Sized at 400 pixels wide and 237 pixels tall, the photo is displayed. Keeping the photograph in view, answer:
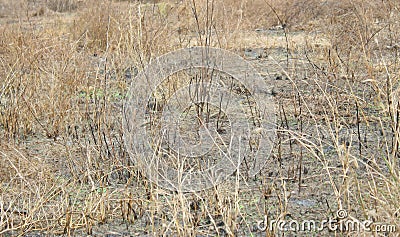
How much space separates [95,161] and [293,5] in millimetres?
6898

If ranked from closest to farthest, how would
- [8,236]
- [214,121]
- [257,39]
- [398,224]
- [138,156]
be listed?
[398,224] < [8,236] < [138,156] < [214,121] < [257,39]

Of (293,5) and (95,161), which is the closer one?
(95,161)

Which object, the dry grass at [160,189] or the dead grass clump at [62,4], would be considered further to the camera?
the dead grass clump at [62,4]

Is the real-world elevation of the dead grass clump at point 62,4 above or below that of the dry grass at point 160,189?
above

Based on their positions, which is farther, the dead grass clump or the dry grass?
the dead grass clump

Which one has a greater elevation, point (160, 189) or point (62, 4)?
point (62, 4)

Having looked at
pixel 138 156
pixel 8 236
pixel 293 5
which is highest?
pixel 293 5

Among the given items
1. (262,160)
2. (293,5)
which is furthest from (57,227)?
(293,5)

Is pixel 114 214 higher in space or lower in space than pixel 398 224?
lower

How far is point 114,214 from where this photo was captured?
7.06 feet

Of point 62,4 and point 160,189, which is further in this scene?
point 62,4

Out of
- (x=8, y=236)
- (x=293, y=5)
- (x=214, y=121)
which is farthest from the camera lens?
(x=293, y=5)

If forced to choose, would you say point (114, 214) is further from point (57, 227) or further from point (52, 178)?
point (52, 178)

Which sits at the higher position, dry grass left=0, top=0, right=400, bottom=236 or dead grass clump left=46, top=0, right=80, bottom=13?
dead grass clump left=46, top=0, right=80, bottom=13
